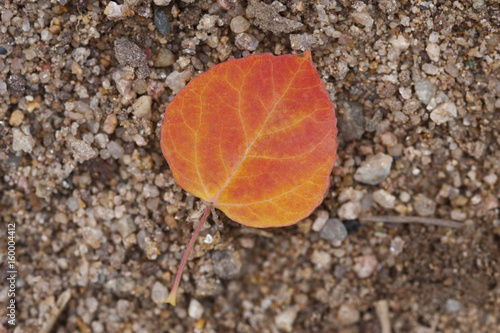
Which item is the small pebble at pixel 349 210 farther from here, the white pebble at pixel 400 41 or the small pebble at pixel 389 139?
the white pebble at pixel 400 41

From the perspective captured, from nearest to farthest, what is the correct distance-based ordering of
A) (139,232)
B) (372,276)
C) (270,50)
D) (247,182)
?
(247,182), (270,50), (139,232), (372,276)

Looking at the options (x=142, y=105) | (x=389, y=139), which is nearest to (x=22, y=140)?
(x=142, y=105)

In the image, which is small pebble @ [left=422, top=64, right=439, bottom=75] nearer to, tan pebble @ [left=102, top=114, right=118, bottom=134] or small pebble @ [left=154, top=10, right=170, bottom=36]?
small pebble @ [left=154, top=10, right=170, bottom=36]

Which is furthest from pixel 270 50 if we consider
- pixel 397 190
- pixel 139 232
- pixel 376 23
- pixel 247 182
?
pixel 139 232

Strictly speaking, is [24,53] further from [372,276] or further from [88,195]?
[372,276]

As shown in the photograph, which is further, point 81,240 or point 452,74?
point 81,240

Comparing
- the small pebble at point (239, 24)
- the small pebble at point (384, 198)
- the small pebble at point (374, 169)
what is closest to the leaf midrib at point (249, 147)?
the small pebble at point (239, 24)

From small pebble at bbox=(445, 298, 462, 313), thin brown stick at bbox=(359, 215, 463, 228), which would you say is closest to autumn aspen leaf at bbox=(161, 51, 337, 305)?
thin brown stick at bbox=(359, 215, 463, 228)
